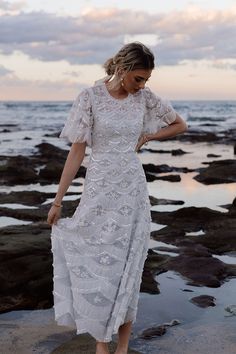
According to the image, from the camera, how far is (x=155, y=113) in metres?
4.65

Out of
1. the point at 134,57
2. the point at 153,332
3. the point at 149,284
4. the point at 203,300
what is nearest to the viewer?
the point at 134,57

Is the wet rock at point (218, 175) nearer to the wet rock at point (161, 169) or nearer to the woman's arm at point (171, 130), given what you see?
the wet rock at point (161, 169)

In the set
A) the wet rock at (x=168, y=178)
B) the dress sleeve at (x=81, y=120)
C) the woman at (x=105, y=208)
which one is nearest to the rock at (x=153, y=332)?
the woman at (x=105, y=208)

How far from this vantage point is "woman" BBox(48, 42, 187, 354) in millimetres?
4332

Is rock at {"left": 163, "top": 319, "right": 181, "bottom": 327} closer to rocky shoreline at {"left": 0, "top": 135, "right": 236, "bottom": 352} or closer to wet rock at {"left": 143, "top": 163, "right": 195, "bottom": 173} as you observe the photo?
rocky shoreline at {"left": 0, "top": 135, "right": 236, "bottom": 352}

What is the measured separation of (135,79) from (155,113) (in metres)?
0.44

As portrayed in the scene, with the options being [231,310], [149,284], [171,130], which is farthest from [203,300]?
[171,130]

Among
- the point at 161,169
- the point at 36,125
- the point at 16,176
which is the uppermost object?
the point at 16,176

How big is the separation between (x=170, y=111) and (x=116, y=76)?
57cm

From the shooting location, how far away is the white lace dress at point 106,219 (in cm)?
434

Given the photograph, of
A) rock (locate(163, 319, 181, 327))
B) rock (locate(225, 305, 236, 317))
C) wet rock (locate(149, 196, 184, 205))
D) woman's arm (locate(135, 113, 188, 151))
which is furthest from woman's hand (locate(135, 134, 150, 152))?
wet rock (locate(149, 196, 184, 205))

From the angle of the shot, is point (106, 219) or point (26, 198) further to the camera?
point (26, 198)

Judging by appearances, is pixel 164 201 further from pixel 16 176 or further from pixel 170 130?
pixel 170 130

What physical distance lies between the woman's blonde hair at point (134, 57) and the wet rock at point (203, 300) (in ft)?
9.11
